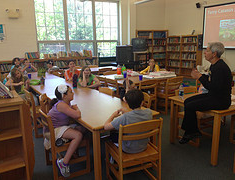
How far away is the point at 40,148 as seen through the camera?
3154mm

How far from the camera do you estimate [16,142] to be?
2182 mm

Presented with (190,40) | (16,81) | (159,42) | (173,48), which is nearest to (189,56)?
(190,40)

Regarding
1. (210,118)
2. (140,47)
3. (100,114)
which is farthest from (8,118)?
(140,47)

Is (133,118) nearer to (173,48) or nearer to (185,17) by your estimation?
(173,48)

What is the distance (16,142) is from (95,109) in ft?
2.95

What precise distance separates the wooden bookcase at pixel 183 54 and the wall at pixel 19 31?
600 centimetres

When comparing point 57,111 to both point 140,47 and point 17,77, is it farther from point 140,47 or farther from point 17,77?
point 140,47

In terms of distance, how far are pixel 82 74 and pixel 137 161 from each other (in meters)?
2.52

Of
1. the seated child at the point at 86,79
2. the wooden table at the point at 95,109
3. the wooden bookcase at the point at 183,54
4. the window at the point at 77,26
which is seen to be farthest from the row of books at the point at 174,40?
the wooden table at the point at 95,109

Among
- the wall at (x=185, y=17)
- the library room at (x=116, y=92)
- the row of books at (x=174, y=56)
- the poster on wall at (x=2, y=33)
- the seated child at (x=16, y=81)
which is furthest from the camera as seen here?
the row of books at (x=174, y=56)

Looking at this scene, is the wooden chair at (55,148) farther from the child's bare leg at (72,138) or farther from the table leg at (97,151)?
the table leg at (97,151)

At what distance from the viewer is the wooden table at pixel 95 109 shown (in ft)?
6.53

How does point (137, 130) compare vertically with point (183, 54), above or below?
below

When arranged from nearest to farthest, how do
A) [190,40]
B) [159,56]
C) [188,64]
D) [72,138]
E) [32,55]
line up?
[72,138]
[32,55]
[190,40]
[188,64]
[159,56]
